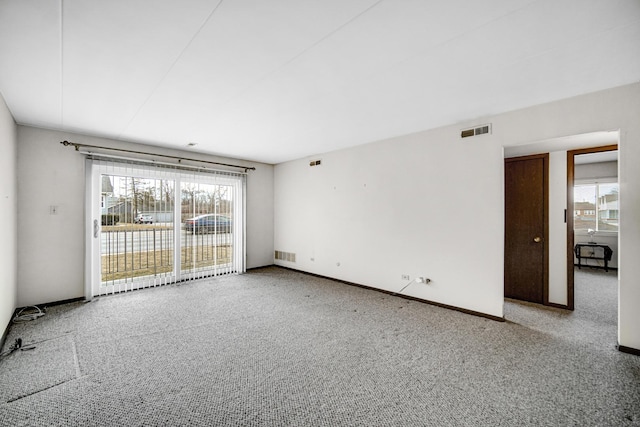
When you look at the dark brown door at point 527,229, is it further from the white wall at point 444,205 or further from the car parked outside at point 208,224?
the car parked outside at point 208,224

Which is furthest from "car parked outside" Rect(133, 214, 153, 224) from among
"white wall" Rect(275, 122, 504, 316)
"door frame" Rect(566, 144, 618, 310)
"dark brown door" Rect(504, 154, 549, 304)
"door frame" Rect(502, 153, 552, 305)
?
"door frame" Rect(566, 144, 618, 310)

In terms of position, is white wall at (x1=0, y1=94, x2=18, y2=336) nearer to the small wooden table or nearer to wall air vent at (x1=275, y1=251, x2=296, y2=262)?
wall air vent at (x1=275, y1=251, x2=296, y2=262)

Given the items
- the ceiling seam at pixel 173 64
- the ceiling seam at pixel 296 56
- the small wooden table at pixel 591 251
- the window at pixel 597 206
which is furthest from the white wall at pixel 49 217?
the window at pixel 597 206

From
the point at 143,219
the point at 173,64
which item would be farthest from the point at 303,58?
the point at 143,219

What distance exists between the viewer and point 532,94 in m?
2.68

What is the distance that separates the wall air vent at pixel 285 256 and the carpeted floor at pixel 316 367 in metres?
2.33

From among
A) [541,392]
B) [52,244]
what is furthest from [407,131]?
[52,244]

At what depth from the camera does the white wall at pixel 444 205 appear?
97.2 inches

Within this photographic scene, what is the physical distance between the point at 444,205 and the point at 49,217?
559 centimetres

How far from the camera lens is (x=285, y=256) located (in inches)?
243

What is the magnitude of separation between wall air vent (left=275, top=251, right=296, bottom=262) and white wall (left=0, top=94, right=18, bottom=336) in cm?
418

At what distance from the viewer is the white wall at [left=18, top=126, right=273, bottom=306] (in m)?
3.53

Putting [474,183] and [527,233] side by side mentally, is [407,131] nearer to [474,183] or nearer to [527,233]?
[474,183]

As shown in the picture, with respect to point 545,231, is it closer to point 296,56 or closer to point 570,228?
point 570,228
